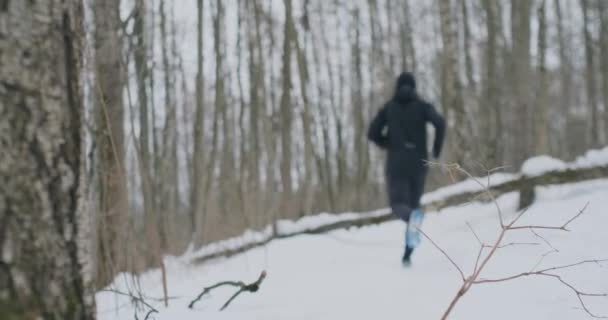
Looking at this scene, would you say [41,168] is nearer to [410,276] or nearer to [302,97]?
[410,276]

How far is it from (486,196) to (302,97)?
5627 mm

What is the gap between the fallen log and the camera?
648cm

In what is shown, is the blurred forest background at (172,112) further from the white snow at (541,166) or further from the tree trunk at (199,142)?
the white snow at (541,166)

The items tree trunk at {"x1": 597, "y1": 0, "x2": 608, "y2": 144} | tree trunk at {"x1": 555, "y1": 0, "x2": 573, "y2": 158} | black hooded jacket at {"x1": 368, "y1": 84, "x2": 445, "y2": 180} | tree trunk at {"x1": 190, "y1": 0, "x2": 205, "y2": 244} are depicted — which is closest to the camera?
black hooded jacket at {"x1": 368, "y1": 84, "x2": 445, "y2": 180}

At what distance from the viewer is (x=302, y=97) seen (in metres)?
11.6

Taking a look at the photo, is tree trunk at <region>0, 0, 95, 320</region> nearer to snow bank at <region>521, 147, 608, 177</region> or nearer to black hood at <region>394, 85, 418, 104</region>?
black hood at <region>394, 85, 418, 104</region>

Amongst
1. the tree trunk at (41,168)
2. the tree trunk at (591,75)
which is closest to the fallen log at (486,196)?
the tree trunk at (41,168)

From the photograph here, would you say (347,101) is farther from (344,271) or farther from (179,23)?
(344,271)

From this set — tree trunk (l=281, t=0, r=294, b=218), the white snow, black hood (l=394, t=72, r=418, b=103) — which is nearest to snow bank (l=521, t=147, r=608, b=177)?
the white snow

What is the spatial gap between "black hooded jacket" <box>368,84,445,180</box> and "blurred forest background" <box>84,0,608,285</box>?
53 cm

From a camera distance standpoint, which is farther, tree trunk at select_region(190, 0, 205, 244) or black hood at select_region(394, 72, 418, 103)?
tree trunk at select_region(190, 0, 205, 244)

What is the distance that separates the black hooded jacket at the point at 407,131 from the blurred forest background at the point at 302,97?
1.73 ft

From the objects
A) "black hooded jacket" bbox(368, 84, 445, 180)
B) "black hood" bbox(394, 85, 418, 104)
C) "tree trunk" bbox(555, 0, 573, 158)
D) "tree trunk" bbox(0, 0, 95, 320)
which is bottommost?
"tree trunk" bbox(555, 0, 573, 158)

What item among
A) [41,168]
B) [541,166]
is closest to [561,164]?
[541,166]
